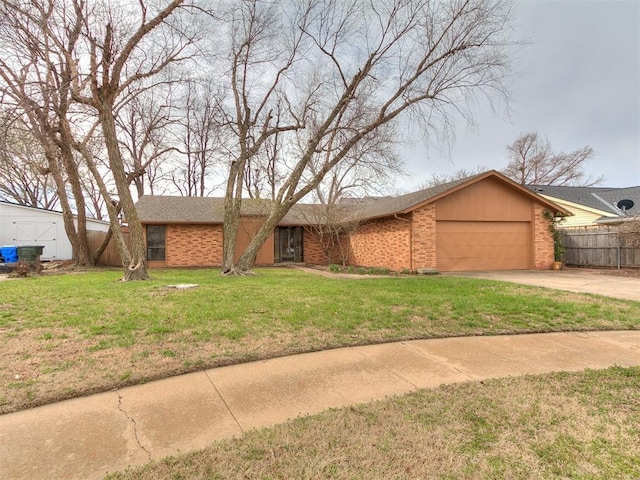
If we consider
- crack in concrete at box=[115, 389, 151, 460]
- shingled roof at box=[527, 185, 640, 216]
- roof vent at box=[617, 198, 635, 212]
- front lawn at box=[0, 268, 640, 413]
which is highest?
shingled roof at box=[527, 185, 640, 216]

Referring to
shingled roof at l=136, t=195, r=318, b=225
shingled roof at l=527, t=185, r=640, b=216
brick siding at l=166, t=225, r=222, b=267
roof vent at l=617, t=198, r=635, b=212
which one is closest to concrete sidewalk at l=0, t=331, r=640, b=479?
shingled roof at l=136, t=195, r=318, b=225

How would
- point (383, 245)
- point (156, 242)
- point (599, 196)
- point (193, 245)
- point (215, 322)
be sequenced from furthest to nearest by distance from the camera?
point (599, 196), point (193, 245), point (156, 242), point (383, 245), point (215, 322)

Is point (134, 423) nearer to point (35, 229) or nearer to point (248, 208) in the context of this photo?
point (248, 208)

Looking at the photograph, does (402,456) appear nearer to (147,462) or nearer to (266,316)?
(147,462)

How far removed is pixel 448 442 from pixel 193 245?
17.2 meters

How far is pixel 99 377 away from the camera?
12.5 ft

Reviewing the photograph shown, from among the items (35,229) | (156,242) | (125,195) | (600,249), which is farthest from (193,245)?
(600,249)

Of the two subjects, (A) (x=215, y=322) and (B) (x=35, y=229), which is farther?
(B) (x=35, y=229)

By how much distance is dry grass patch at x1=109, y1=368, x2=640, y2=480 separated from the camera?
2.26 meters

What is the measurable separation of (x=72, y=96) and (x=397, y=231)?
461 inches

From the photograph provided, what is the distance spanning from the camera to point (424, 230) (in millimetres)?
14422

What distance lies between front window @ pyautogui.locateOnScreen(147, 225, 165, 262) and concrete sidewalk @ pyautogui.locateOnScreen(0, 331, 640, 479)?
15.2m

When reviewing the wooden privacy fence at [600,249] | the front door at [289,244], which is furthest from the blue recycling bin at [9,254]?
the wooden privacy fence at [600,249]

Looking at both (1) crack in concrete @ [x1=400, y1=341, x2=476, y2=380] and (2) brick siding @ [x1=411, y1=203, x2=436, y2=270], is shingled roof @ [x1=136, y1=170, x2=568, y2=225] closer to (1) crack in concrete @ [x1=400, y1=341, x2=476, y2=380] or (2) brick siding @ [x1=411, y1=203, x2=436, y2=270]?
(2) brick siding @ [x1=411, y1=203, x2=436, y2=270]
